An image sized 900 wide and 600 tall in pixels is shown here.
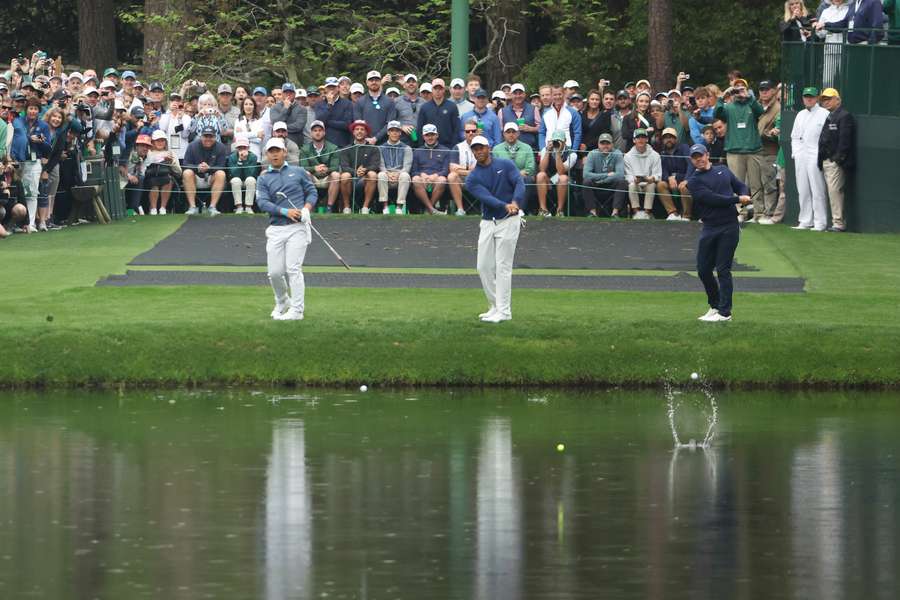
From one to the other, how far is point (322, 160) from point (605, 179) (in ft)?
15.2

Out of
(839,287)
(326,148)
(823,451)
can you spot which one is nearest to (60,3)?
(326,148)

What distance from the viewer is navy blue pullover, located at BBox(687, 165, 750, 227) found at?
19547 millimetres

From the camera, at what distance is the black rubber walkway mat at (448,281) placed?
Answer: 76.1 ft

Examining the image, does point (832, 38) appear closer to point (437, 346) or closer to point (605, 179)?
point (605, 179)

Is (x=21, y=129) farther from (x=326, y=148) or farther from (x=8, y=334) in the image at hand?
(x=8, y=334)

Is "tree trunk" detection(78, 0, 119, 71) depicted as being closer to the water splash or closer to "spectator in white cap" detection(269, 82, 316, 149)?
"spectator in white cap" detection(269, 82, 316, 149)

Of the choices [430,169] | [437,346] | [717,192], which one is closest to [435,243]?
[430,169]

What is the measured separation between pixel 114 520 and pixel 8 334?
280 inches

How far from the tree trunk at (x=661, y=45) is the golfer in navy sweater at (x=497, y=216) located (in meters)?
18.7

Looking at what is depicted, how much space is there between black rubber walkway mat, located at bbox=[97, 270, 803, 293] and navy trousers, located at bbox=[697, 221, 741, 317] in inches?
115

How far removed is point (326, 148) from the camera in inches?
1233

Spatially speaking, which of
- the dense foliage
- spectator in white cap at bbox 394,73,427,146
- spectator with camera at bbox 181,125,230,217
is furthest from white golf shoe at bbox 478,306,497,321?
the dense foliage

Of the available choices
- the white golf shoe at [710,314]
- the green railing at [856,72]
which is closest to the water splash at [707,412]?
the white golf shoe at [710,314]

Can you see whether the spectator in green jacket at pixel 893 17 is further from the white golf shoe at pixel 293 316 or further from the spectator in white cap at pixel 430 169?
the white golf shoe at pixel 293 316
